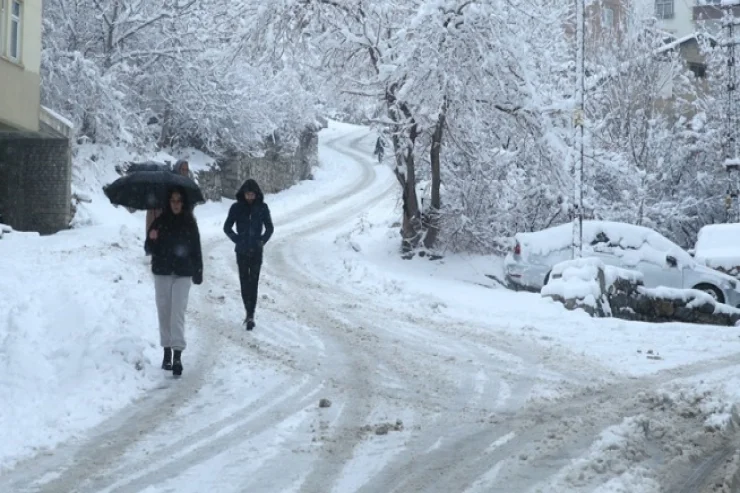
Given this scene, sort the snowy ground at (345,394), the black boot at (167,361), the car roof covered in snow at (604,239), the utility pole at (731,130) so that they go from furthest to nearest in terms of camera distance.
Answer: the utility pole at (731,130), the car roof covered in snow at (604,239), the black boot at (167,361), the snowy ground at (345,394)

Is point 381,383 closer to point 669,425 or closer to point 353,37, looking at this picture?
point 669,425

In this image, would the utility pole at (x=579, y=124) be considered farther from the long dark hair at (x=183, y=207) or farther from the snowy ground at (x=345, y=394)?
the long dark hair at (x=183, y=207)

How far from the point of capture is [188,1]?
30516 mm

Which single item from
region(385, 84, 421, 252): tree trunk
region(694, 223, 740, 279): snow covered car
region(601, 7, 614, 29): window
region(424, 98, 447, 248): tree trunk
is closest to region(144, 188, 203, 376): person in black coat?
region(385, 84, 421, 252): tree trunk

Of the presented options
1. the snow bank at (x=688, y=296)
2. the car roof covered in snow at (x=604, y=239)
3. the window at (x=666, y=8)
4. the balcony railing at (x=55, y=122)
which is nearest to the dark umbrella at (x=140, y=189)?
the snow bank at (x=688, y=296)

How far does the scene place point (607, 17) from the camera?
37.5 meters

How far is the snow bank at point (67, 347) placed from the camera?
22.9 feet

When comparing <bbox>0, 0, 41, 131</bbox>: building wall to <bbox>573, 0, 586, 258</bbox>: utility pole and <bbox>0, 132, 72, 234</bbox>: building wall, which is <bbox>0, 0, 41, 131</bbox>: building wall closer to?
<bbox>0, 132, 72, 234</bbox>: building wall

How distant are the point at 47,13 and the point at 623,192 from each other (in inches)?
668

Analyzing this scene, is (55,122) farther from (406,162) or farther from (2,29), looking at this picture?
(406,162)

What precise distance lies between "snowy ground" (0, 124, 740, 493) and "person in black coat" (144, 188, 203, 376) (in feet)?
0.99

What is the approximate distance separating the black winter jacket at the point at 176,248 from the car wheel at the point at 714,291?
13343 millimetres

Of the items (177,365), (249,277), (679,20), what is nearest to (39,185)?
(249,277)

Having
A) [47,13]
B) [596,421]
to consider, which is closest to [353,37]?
[47,13]
